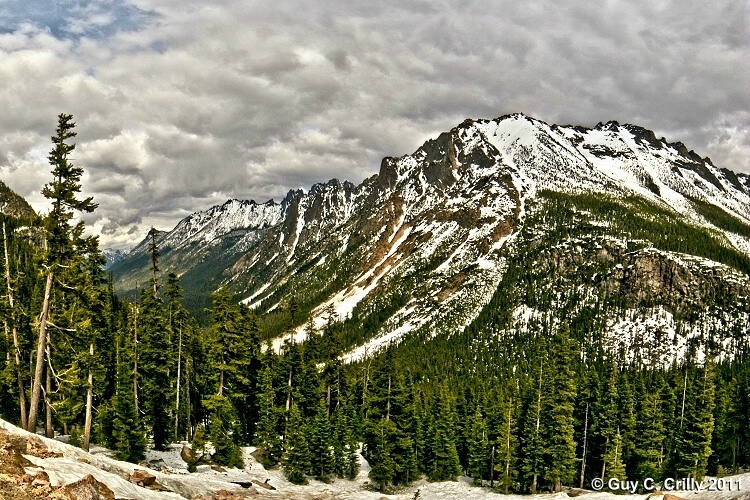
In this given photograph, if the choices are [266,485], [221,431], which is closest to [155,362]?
[221,431]

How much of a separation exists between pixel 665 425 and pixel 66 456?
2753 inches

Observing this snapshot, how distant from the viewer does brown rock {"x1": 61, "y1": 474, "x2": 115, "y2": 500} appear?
1730 centimetres

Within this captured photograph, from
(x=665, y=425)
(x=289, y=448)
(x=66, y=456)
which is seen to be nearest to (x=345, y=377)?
(x=289, y=448)

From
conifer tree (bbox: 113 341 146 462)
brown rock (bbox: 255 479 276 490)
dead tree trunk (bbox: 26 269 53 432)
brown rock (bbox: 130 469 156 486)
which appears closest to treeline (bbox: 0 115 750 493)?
conifer tree (bbox: 113 341 146 462)

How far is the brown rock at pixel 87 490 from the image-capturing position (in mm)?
17297

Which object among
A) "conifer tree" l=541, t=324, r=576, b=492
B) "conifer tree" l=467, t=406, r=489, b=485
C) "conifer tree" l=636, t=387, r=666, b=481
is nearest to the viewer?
"conifer tree" l=541, t=324, r=576, b=492

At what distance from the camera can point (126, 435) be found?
127 feet

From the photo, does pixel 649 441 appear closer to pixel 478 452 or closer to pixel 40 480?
pixel 478 452

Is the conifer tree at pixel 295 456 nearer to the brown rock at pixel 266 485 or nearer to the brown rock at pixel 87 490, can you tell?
the brown rock at pixel 266 485

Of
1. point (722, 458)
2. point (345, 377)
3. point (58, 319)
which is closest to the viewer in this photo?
point (58, 319)

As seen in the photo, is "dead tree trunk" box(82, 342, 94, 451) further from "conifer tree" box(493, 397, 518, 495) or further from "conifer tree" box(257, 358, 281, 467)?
"conifer tree" box(493, 397, 518, 495)

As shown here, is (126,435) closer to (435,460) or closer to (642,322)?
(435,460)

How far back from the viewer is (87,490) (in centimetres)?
1775

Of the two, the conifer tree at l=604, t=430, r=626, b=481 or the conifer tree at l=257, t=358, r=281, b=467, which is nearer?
the conifer tree at l=604, t=430, r=626, b=481
